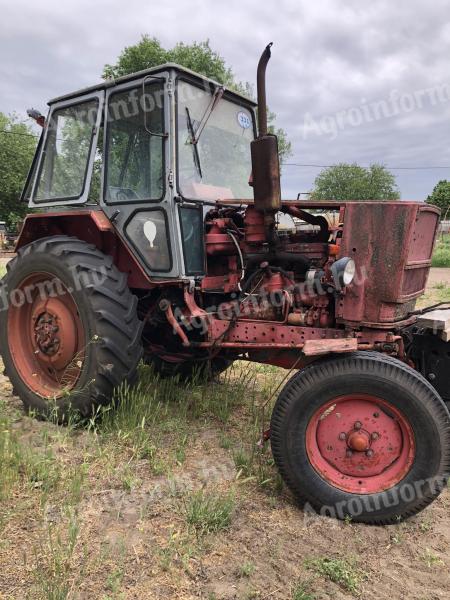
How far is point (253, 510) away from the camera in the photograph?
2.53 m

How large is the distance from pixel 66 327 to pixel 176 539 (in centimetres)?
176

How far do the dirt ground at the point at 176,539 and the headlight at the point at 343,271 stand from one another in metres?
1.17

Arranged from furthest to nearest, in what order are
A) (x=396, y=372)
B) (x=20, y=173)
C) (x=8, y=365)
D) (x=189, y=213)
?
(x=20, y=173)
(x=8, y=365)
(x=189, y=213)
(x=396, y=372)

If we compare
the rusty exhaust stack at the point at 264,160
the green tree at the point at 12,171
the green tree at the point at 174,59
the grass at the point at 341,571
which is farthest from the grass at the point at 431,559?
the green tree at the point at 12,171

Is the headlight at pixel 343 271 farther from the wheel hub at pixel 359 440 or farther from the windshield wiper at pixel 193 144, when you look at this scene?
the windshield wiper at pixel 193 144

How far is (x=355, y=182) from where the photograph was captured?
1909 inches

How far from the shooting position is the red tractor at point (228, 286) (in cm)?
253

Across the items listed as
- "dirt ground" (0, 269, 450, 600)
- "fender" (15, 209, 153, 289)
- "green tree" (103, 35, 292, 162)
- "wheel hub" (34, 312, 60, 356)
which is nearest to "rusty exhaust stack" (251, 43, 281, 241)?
"fender" (15, 209, 153, 289)

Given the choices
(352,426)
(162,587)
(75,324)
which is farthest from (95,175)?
(162,587)

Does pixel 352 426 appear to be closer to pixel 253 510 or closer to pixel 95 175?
pixel 253 510

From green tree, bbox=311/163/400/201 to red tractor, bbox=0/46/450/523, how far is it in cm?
4551

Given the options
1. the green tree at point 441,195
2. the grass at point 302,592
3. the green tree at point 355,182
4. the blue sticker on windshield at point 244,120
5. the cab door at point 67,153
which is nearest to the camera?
the grass at point 302,592

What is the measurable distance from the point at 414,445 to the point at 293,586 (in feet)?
3.04

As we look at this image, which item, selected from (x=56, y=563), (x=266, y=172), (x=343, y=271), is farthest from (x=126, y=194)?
(x=56, y=563)
